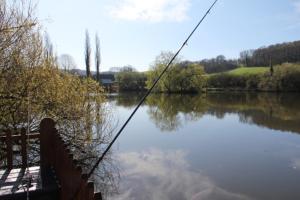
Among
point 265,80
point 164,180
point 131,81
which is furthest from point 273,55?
point 164,180

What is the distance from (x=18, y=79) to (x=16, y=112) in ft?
2.90

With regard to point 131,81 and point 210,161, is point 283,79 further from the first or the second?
point 210,161

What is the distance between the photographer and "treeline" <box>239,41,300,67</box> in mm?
93438

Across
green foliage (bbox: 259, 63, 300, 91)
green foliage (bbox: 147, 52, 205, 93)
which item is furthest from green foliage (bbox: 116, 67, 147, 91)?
green foliage (bbox: 259, 63, 300, 91)

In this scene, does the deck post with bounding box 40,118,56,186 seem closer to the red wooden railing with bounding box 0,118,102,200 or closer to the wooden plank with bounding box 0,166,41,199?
the red wooden railing with bounding box 0,118,102,200

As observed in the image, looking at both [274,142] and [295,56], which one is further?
[295,56]

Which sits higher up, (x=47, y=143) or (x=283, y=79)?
(x=283, y=79)

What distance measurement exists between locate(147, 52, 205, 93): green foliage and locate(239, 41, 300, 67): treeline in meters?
31.8

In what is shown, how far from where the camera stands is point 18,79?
889 cm

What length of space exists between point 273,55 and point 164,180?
94906 millimetres

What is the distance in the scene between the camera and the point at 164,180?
11.6 meters

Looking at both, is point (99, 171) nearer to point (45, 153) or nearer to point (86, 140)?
point (86, 140)

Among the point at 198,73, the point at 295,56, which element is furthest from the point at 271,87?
the point at 295,56

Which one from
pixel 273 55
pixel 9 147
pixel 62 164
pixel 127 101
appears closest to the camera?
pixel 62 164
